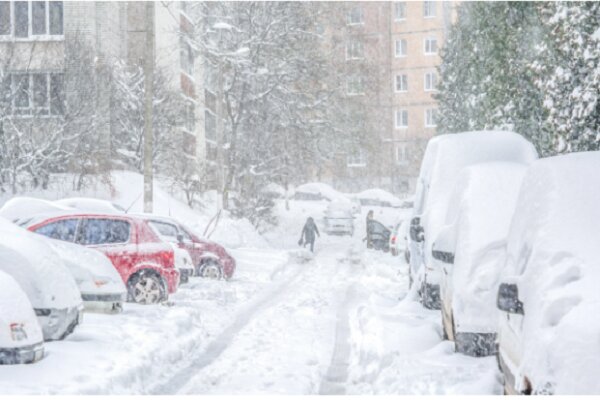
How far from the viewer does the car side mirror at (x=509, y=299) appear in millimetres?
5527

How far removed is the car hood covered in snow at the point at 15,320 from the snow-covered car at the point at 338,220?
123ft

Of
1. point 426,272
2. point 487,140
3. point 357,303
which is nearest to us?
point 426,272

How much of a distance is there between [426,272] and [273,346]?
257 centimetres

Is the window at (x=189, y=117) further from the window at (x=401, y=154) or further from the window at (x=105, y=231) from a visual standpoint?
the window at (x=401, y=154)

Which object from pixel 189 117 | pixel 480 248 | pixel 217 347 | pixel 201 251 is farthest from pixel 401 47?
pixel 480 248

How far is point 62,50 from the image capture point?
107 feet

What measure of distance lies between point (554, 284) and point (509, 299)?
17.2 inches

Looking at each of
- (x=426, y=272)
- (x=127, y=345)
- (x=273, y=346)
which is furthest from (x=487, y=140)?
(x=127, y=345)

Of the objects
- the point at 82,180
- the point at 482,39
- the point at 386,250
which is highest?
the point at 482,39

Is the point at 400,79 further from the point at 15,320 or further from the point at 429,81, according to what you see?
the point at 15,320

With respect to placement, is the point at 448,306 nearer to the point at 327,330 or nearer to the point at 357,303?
the point at 327,330

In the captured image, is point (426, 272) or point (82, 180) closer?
point (426, 272)

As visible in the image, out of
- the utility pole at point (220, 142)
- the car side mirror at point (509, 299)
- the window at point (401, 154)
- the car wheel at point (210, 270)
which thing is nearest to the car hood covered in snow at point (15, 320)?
the car side mirror at point (509, 299)

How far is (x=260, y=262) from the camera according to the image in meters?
26.2
